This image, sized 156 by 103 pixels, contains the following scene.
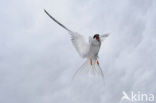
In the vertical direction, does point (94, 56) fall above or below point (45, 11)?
below

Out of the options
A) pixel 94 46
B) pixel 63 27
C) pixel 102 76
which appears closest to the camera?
pixel 63 27

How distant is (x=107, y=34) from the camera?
86.2 ft

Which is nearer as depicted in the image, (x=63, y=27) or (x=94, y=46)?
(x=63, y=27)

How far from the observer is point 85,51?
23.7 meters

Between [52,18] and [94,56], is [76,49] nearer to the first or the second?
[94,56]

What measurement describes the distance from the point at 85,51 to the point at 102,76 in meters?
3.20

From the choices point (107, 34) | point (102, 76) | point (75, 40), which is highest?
point (107, 34)

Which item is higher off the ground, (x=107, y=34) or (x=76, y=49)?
(x=107, y=34)

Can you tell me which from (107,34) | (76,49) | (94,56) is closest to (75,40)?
(76,49)

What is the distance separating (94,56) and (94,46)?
166cm

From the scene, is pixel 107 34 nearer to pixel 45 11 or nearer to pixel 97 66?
pixel 97 66

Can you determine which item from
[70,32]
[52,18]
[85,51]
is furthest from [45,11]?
[85,51]

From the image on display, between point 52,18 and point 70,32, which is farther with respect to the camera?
point 70,32

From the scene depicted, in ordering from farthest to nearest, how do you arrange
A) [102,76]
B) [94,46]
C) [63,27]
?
[102,76], [94,46], [63,27]
